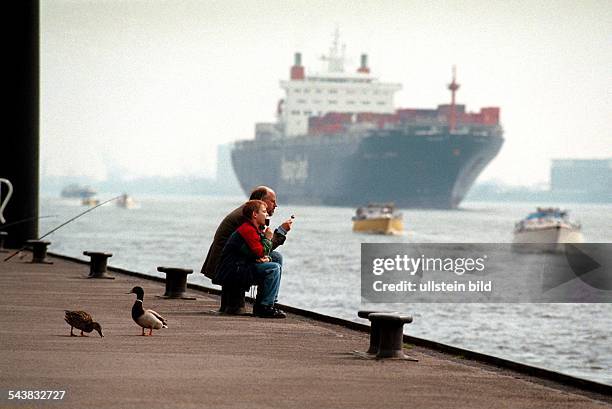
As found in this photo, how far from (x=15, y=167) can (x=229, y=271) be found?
899 centimetres

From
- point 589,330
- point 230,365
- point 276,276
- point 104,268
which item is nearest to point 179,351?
point 230,365

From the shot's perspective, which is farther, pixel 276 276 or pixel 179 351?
pixel 276 276

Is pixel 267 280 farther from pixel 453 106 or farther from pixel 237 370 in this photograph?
pixel 453 106

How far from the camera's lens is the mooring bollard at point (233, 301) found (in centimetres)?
851

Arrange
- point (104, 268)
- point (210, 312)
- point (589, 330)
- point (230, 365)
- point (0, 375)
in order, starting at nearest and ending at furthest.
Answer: point (0, 375)
point (230, 365)
point (210, 312)
point (104, 268)
point (589, 330)

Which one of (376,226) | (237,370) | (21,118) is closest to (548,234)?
(376,226)

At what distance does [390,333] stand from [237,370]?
985 mm

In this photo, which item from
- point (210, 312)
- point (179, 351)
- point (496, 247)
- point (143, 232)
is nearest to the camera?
point (179, 351)

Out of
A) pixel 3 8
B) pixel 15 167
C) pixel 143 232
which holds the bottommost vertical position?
pixel 143 232

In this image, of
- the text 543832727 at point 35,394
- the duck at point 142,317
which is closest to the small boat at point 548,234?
the duck at point 142,317

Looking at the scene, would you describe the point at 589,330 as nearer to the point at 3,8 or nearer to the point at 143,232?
the point at 3,8

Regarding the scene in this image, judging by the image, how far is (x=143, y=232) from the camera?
67562mm

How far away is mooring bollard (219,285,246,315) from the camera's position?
851cm

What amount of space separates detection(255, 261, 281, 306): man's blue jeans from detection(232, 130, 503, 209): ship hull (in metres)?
90.4
